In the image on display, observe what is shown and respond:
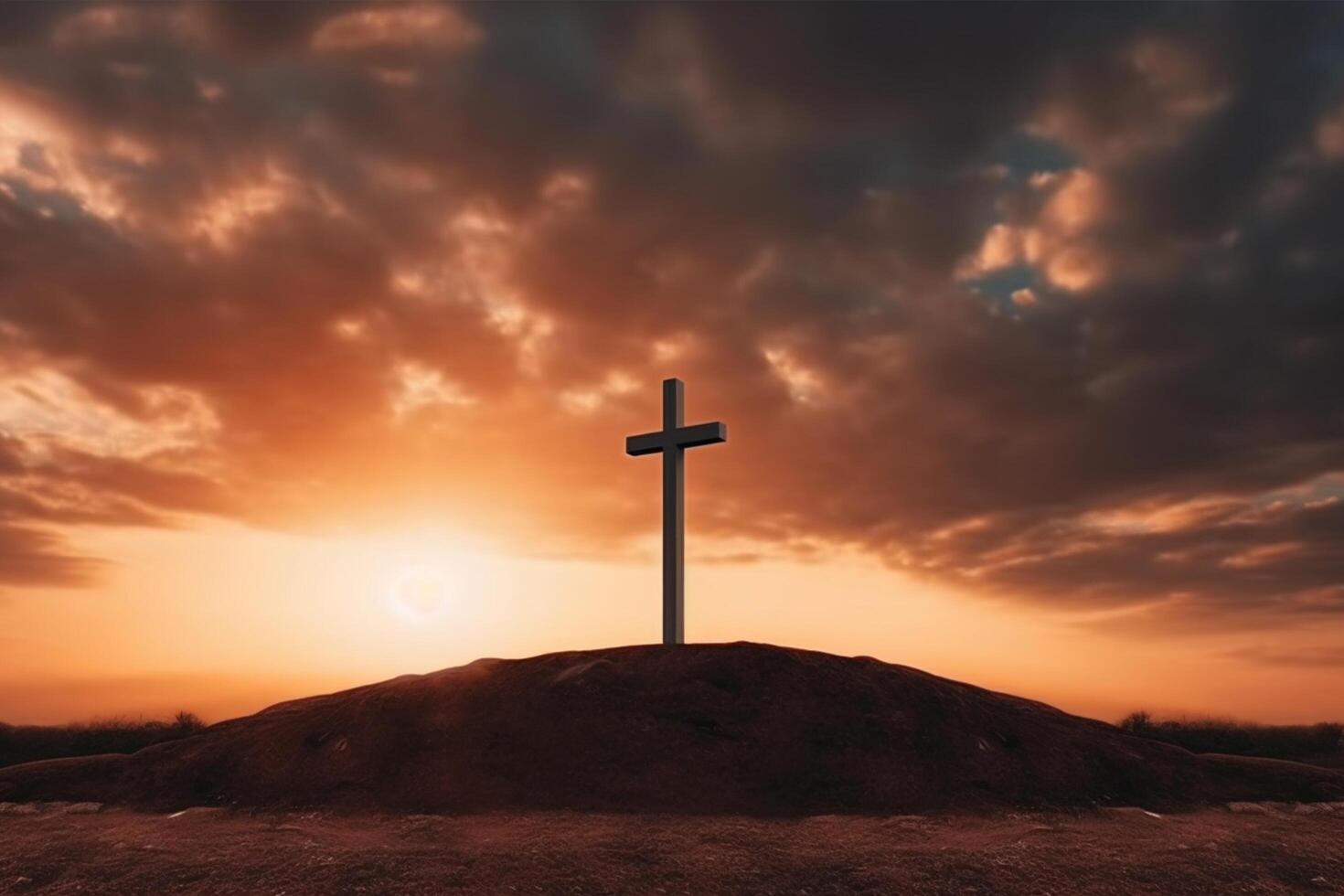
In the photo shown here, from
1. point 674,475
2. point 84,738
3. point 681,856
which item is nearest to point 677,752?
point 681,856

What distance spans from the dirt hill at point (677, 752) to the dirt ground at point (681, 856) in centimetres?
109

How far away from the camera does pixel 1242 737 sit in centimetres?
3347

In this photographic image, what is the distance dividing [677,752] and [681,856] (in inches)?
175

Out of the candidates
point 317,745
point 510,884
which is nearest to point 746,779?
point 510,884

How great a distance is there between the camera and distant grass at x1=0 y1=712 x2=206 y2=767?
32.1 metres

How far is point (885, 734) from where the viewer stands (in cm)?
1947

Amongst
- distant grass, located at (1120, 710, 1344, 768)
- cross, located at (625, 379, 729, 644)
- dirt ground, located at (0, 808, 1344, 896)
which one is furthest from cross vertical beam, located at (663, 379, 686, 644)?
distant grass, located at (1120, 710, 1344, 768)

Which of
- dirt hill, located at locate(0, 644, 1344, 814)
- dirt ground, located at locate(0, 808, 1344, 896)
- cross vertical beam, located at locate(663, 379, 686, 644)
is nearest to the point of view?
dirt ground, located at locate(0, 808, 1344, 896)

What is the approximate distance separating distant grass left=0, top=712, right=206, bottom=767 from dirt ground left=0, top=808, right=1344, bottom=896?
16.0 m

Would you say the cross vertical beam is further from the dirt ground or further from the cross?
the dirt ground

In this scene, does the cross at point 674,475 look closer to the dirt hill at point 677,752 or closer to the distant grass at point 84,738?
the dirt hill at point 677,752

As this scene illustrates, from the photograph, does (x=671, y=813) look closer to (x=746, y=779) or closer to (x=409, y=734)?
(x=746, y=779)

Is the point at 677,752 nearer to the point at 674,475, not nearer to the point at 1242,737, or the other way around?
the point at 674,475

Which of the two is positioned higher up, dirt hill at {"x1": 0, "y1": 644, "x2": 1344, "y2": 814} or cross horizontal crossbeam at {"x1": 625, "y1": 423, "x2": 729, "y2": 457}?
cross horizontal crossbeam at {"x1": 625, "y1": 423, "x2": 729, "y2": 457}
